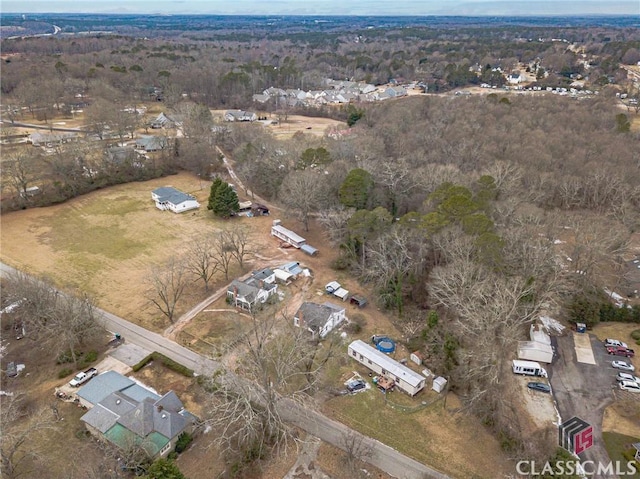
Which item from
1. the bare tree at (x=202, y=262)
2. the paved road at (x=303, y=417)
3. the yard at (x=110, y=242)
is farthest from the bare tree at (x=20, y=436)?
the bare tree at (x=202, y=262)

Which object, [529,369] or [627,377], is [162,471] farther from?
[627,377]

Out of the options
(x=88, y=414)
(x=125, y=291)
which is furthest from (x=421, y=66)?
(x=88, y=414)

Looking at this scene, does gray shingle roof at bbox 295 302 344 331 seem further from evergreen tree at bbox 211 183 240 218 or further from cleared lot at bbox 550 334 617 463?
evergreen tree at bbox 211 183 240 218

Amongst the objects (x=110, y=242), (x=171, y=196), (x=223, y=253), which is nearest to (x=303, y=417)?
(x=223, y=253)

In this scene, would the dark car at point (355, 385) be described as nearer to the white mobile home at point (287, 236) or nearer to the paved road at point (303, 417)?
the paved road at point (303, 417)

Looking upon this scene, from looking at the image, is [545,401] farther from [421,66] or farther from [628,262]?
[421,66]

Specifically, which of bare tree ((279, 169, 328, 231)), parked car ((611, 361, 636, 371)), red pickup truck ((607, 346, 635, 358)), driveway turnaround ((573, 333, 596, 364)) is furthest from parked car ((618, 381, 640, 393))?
bare tree ((279, 169, 328, 231))

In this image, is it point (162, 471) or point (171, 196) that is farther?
point (171, 196)
